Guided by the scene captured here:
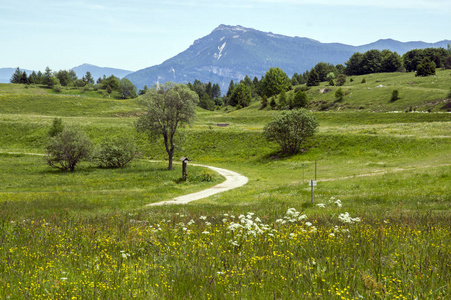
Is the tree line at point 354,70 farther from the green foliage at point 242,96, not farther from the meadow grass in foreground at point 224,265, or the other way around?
the meadow grass in foreground at point 224,265

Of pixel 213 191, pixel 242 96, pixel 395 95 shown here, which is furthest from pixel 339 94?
pixel 213 191

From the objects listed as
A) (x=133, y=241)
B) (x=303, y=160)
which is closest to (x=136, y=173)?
(x=303, y=160)

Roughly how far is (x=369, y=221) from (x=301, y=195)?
42.3 feet

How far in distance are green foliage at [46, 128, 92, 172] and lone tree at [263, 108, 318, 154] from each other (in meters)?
30.3

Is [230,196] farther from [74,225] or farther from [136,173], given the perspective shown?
[136,173]

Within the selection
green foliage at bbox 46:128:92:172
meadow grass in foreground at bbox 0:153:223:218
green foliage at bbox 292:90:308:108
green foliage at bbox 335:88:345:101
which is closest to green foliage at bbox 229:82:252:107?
green foliage at bbox 292:90:308:108

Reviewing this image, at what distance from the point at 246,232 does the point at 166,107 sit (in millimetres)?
39254

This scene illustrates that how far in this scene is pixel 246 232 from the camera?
26.9 ft

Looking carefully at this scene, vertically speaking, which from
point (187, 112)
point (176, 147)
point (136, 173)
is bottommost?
point (136, 173)

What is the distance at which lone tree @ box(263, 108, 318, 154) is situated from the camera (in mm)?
54906

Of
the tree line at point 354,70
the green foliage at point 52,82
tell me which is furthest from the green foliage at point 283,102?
the green foliage at point 52,82

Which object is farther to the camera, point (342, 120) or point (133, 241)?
point (342, 120)

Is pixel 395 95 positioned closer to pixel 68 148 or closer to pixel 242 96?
pixel 242 96

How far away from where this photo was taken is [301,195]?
76.0 ft
